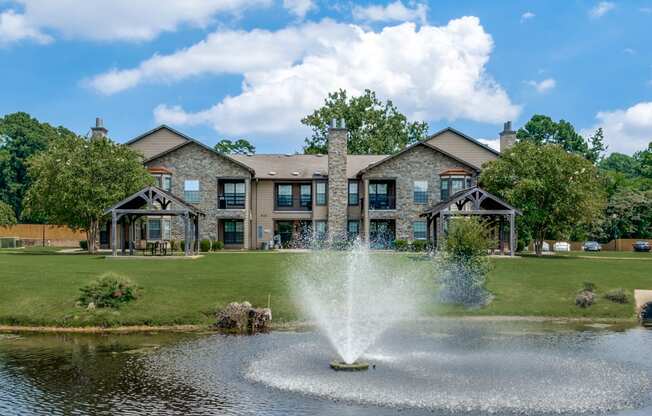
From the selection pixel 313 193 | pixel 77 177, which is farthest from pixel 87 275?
pixel 313 193

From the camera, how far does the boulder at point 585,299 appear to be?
27.8 metres

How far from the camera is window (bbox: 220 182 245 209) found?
58219 mm

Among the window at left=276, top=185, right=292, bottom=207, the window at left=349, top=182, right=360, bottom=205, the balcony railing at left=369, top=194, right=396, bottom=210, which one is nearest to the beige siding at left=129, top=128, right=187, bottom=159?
the window at left=276, top=185, right=292, bottom=207

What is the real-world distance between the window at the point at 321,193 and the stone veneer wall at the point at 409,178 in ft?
14.1

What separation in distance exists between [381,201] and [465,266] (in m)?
30.2

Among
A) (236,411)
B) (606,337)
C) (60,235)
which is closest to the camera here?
(236,411)

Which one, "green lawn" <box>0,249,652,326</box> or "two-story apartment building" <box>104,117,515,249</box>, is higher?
"two-story apartment building" <box>104,117,515,249</box>

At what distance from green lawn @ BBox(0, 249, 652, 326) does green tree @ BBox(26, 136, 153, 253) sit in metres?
10.6

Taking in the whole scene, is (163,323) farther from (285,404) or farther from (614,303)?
(614,303)

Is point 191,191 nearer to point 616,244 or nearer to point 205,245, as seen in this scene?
point 205,245

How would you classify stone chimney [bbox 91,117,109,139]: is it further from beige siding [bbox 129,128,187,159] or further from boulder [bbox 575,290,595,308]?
boulder [bbox 575,290,595,308]

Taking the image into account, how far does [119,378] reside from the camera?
54.6 feet

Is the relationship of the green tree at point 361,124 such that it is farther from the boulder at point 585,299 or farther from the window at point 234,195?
the boulder at point 585,299

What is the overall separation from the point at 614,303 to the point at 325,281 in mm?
12191
